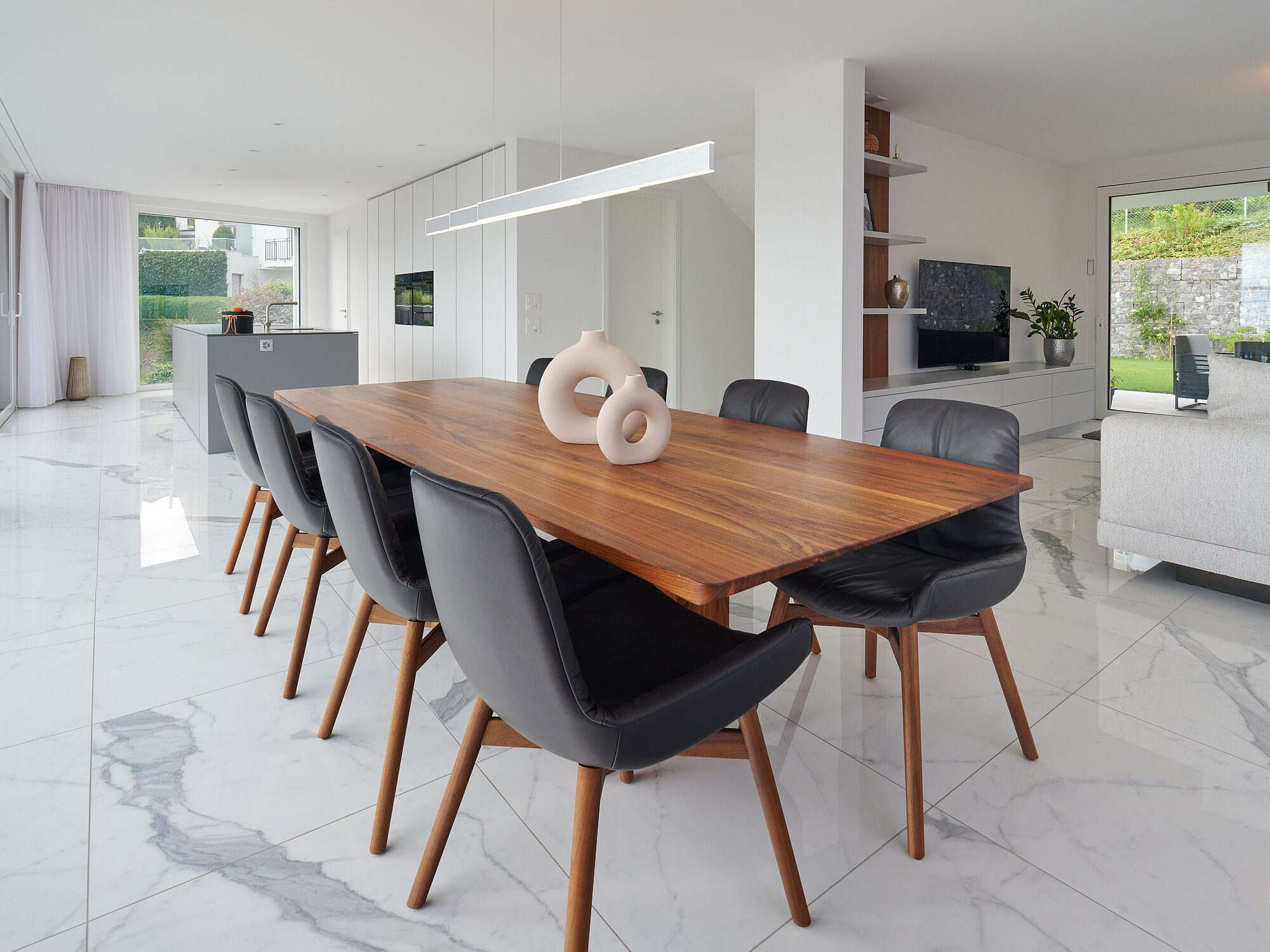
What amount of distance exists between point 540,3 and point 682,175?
1871 millimetres

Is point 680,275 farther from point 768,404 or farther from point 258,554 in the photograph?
point 258,554

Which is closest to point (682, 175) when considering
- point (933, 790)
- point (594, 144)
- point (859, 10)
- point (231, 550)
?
point (933, 790)

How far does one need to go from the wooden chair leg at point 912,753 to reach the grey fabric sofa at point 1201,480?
6.19 feet

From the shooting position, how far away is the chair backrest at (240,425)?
262 cm

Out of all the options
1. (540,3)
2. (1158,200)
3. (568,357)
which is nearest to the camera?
(568,357)

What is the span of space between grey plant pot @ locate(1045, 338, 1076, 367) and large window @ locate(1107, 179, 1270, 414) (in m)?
1.08

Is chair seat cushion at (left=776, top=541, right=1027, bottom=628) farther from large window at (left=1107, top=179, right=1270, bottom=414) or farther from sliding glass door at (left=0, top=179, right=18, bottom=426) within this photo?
sliding glass door at (left=0, top=179, right=18, bottom=426)

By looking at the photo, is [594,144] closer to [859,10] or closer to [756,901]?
[859,10]

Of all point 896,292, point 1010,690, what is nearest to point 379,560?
point 1010,690

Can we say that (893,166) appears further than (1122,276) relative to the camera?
No

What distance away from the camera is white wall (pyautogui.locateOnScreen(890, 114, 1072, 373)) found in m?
5.84

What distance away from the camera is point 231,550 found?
10.8ft

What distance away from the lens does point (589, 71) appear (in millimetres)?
4480

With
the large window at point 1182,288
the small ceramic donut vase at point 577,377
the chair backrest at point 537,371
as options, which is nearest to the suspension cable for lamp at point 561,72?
the chair backrest at point 537,371
